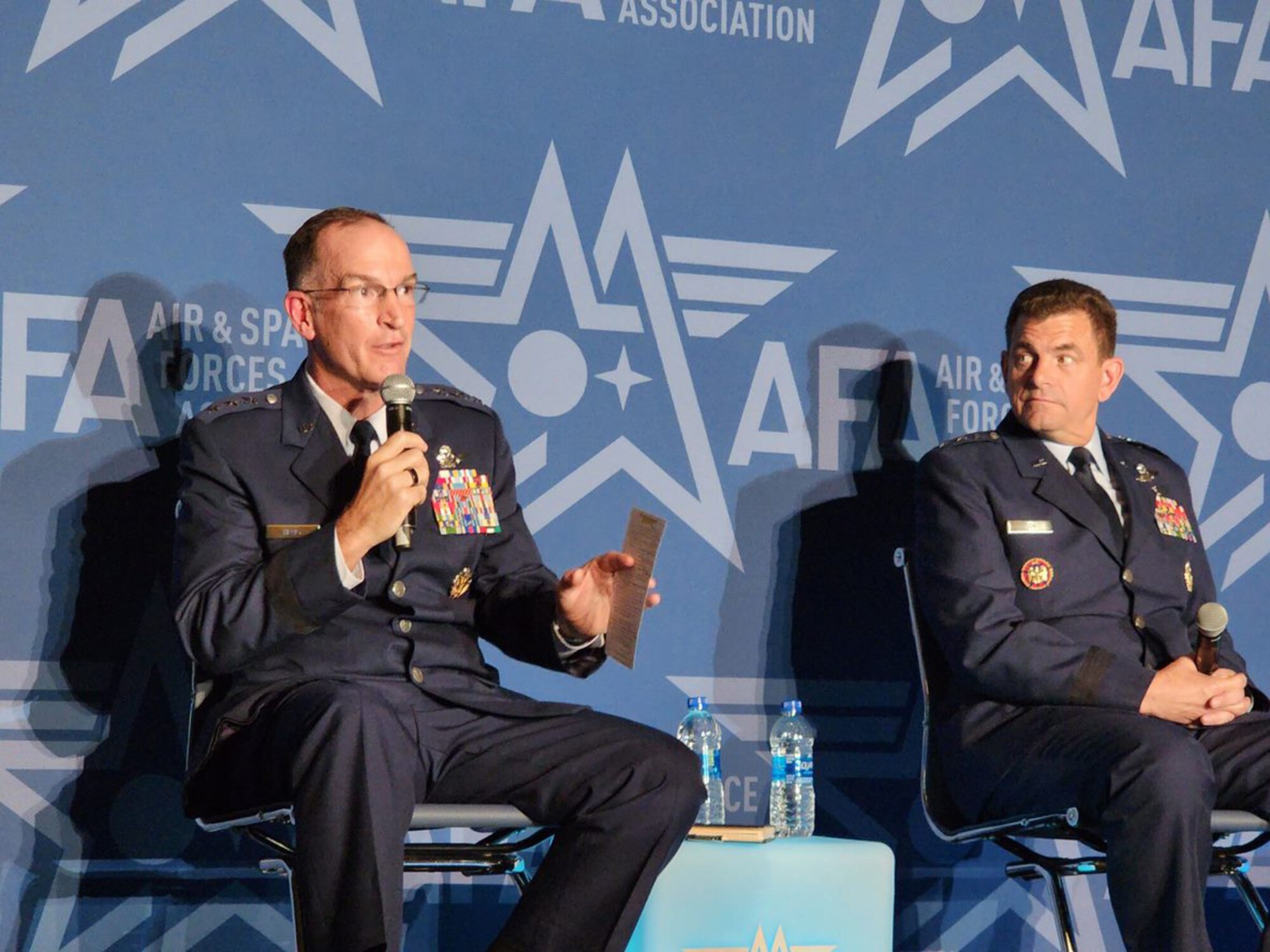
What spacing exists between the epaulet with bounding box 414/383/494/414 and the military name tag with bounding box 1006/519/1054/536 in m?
1.22

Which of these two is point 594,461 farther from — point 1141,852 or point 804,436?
point 1141,852

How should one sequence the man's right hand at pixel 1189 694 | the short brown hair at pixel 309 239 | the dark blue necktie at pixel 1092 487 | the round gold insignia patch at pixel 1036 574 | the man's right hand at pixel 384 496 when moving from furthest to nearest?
the dark blue necktie at pixel 1092 487 → the round gold insignia patch at pixel 1036 574 → the man's right hand at pixel 1189 694 → the short brown hair at pixel 309 239 → the man's right hand at pixel 384 496

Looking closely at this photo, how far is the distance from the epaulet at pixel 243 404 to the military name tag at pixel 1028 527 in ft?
5.45

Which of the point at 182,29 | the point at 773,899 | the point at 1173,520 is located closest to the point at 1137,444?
the point at 1173,520

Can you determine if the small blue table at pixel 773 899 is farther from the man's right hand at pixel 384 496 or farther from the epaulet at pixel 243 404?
the epaulet at pixel 243 404

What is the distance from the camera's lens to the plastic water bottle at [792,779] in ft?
13.7

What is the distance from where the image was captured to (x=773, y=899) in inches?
134

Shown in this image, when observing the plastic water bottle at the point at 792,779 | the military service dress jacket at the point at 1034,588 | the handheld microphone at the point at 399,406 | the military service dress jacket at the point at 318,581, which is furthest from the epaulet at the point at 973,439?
the handheld microphone at the point at 399,406

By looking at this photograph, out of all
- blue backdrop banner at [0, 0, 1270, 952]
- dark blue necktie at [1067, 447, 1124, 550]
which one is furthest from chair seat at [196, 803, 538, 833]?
dark blue necktie at [1067, 447, 1124, 550]

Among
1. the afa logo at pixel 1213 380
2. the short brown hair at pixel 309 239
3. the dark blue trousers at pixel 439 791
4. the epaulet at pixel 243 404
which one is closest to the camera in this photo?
the dark blue trousers at pixel 439 791

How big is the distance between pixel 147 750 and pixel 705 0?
2.37 m

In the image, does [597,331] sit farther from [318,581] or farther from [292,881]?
[292,881]

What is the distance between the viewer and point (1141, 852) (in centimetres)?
317

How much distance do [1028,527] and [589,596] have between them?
1194mm
